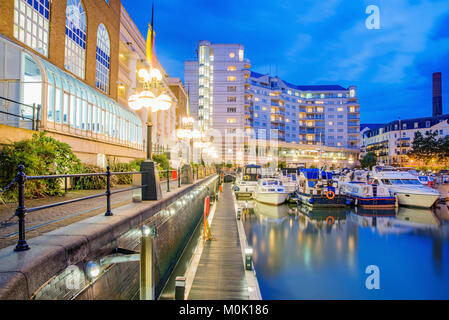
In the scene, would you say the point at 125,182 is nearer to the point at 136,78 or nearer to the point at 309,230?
the point at 309,230

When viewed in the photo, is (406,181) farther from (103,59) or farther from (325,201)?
(103,59)

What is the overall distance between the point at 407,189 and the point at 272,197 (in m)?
14.9

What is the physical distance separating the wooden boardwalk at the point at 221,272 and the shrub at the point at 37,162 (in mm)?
6138

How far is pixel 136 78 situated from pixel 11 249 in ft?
101

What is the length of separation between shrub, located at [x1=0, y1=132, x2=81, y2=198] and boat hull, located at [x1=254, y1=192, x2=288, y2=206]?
72.1 feet

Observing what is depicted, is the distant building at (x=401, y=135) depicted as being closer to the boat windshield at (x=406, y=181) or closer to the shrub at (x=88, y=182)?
the boat windshield at (x=406, y=181)

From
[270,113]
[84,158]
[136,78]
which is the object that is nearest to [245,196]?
[136,78]

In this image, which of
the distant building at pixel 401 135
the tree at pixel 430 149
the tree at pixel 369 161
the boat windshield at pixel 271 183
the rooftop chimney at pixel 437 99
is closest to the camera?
the boat windshield at pixel 271 183

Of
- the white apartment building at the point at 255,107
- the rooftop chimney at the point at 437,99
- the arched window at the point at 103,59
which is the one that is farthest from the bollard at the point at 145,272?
the rooftop chimney at the point at 437,99

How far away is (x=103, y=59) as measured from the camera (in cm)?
2278

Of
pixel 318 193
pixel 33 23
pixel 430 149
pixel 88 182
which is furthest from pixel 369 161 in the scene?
pixel 33 23

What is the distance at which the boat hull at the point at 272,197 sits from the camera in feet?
96.1

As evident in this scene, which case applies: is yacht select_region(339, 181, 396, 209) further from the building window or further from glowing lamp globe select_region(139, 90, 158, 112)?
the building window

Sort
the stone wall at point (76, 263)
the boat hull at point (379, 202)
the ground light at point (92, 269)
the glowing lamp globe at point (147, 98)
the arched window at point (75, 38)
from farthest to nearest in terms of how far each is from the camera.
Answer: the boat hull at point (379, 202) → the arched window at point (75, 38) → the glowing lamp globe at point (147, 98) → the ground light at point (92, 269) → the stone wall at point (76, 263)
